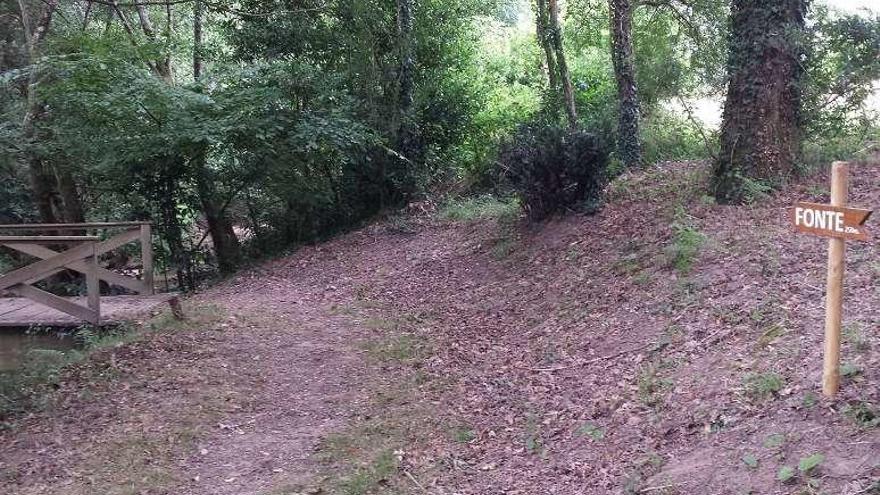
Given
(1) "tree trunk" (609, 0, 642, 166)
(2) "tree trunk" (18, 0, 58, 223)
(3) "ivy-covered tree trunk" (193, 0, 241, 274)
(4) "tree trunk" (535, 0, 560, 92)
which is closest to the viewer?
(2) "tree trunk" (18, 0, 58, 223)

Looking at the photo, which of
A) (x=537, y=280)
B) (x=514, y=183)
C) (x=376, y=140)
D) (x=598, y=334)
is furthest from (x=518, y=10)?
(x=598, y=334)

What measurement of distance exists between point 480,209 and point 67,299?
278 inches

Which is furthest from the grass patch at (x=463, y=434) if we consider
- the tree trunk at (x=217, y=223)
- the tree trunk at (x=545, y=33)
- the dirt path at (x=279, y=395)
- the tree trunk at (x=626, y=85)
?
the tree trunk at (x=545, y=33)

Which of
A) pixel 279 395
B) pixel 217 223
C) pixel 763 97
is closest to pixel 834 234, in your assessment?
pixel 279 395

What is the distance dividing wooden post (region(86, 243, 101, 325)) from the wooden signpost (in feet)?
25.3

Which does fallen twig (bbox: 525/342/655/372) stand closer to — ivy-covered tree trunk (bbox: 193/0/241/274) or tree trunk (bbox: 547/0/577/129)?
ivy-covered tree trunk (bbox: 193/0/241/274)

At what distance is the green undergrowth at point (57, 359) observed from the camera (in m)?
7.21

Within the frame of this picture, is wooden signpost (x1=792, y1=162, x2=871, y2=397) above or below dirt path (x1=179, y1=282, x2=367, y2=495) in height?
above

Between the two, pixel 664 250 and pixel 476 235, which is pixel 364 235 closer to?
pixel 476 235

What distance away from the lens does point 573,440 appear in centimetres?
539

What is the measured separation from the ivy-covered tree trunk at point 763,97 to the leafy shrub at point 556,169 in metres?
1.77

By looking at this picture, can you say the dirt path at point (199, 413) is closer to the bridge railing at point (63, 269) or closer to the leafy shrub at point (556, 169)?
the bridge railing at point (63, 269)

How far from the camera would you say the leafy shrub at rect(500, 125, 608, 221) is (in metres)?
10.3

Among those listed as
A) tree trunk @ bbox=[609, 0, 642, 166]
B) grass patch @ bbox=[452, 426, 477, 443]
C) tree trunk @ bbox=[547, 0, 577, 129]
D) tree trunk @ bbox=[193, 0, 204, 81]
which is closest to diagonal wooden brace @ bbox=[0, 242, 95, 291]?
grass patch @ bbox=[452, 426, 477, 443]
